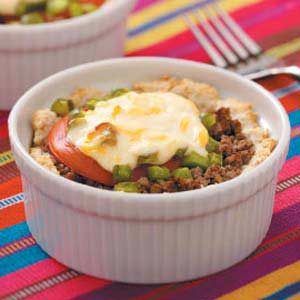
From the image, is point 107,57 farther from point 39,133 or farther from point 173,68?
point 39,133

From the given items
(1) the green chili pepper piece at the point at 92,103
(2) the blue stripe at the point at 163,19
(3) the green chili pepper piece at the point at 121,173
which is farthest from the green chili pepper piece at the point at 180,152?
(2) the blue stripe at the point at 163,19

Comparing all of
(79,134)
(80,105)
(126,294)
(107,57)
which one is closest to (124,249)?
(126,294)

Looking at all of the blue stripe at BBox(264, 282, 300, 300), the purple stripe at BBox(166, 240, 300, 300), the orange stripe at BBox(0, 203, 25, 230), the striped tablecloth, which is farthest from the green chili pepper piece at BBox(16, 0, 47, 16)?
the blue stripe at BBox(264, 282, 300, 300)

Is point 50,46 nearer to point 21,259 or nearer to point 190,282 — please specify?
point 21,259

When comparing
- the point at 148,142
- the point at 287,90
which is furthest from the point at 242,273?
the point at 287,90

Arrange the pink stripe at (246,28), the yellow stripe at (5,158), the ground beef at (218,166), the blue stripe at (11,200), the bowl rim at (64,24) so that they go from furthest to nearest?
the pink stripe at (246,28), the bowl rim at (64,24), the yellow stripe at (5,158), the blue stripe at (11,200), the ground beef at (218,166)

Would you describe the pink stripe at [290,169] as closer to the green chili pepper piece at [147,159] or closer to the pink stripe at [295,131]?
the pink stripe at [295,131]
